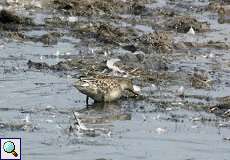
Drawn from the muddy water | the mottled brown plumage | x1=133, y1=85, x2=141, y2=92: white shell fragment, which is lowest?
the muddy water

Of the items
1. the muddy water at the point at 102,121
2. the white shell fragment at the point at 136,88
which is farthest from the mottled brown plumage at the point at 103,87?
the white shell fragment at the point at 136,88

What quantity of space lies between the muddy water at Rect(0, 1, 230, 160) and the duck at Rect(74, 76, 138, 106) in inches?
7.4

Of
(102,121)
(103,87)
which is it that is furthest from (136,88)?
(102,121)

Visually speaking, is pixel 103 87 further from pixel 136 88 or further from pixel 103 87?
Result: pixel 136 88

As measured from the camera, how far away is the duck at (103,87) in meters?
15.2

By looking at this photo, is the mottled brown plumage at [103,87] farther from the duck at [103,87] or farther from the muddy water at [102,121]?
the muddy water at [102,121]

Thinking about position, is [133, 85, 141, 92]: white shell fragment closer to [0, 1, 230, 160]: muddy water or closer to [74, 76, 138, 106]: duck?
[0, 1, 230, 160]: muddy water

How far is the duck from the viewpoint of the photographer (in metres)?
15.2

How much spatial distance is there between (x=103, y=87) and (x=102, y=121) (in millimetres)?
1243

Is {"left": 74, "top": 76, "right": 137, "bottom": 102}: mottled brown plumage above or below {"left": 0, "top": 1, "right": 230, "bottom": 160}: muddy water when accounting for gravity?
above

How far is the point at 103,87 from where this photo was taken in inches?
607

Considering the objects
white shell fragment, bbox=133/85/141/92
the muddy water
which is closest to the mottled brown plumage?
the muddy water

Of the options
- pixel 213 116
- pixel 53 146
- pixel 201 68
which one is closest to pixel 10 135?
pixel 53 146

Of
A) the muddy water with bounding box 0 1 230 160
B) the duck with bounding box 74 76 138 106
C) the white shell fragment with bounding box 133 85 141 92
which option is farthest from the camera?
the white shell fragment with bounding box 133 85 141 92
